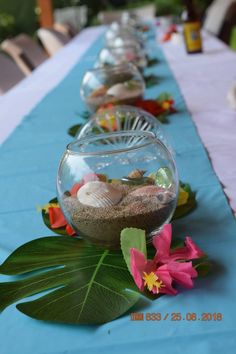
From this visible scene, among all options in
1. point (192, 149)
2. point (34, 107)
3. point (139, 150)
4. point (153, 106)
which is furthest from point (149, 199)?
point (34, 107)

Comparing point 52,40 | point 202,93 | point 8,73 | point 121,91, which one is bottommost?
point 52,40

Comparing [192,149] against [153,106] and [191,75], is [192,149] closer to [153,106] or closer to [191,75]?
[153,106]

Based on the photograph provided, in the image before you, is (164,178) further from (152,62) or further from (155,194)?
(152,62)

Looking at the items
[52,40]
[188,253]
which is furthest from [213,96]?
[52,40]

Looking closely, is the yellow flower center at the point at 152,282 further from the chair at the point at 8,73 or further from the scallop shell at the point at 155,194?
the chair at the point at 8,73
